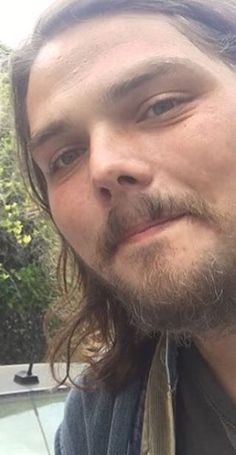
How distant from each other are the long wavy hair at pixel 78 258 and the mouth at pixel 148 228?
48 centimetres

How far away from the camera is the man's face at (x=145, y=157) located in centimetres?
137

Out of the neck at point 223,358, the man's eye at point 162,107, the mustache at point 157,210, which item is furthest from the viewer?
the neck at point 223,358

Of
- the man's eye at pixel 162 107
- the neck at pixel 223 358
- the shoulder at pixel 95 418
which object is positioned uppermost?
the man's eye at pixel 162 107

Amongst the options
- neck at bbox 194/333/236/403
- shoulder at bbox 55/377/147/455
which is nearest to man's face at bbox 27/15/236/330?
neck at bbox 194/333/236/403

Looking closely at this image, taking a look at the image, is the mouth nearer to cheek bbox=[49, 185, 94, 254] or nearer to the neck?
cheek bbox=[49, 185, 94, 254]

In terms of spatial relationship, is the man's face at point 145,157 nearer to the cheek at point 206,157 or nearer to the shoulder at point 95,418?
the cheek at point 206,157

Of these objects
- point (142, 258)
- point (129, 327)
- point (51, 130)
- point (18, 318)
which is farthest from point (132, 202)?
point (18, 318)

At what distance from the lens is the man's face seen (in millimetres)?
1365

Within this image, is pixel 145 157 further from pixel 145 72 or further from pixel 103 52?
pixel 103 52

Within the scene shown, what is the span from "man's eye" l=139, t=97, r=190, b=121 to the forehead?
101 mm

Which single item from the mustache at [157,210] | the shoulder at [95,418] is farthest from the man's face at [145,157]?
the shoulder at [95,418]

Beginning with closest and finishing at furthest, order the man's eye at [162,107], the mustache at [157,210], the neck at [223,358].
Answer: the mustache at [157,210] → the man's eye at [162,107] → the neck at [223,358]

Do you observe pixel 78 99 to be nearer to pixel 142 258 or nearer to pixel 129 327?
pixel 142 258

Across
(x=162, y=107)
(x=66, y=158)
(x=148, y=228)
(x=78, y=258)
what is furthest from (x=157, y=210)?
(x=78, y=258)
